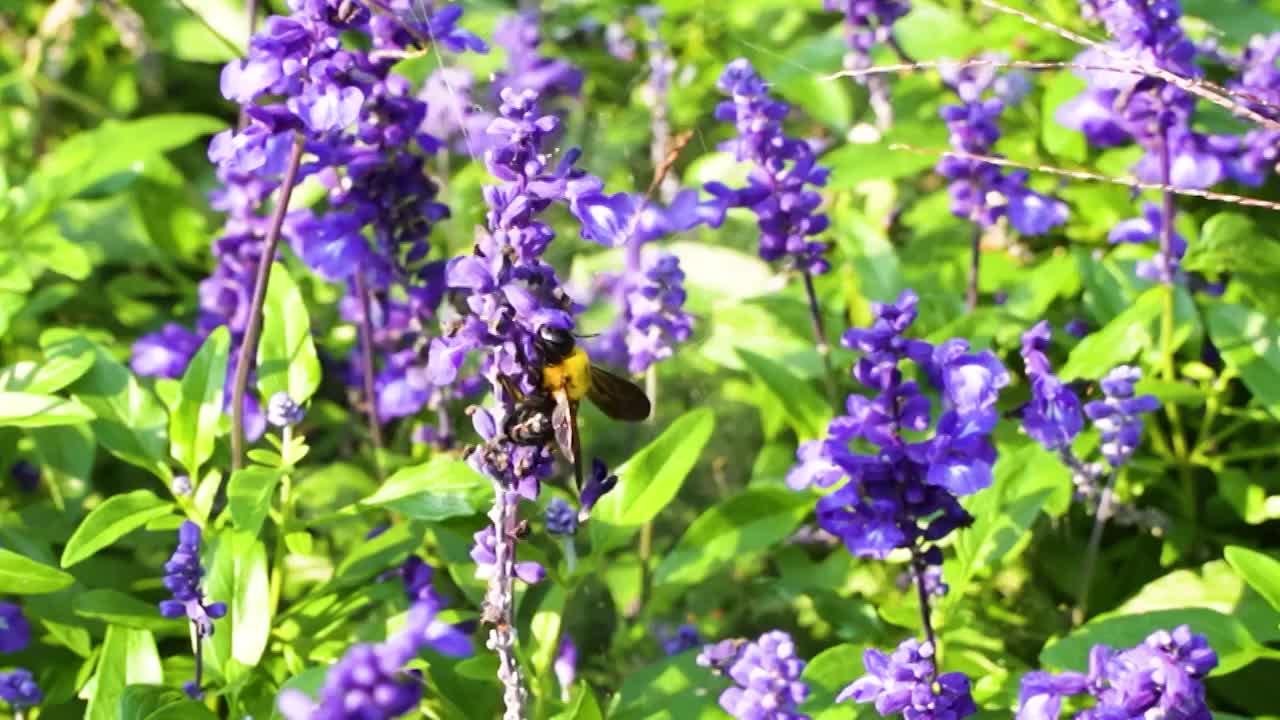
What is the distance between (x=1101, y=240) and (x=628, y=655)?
1740 mm

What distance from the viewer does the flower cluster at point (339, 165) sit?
2459 millimetres

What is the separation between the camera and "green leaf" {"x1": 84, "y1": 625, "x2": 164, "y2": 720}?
2424 millimetres

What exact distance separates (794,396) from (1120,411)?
72 centimetres

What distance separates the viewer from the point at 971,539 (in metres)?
2.73

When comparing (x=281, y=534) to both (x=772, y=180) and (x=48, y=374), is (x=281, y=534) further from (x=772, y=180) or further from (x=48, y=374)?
(x=772, y=180)

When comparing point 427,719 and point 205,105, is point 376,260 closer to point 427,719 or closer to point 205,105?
point 427,719

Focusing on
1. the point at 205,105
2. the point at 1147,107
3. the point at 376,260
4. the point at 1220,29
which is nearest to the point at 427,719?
the point at 376,260

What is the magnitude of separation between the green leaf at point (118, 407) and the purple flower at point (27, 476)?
1.78ft

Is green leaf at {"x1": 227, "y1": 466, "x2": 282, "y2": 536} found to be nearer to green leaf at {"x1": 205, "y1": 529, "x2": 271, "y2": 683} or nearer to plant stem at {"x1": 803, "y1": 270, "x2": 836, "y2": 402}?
green leaf at {"x1": 205, "y1": 529, "x2": 271, "y2": 683}

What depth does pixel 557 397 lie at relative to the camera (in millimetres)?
2174

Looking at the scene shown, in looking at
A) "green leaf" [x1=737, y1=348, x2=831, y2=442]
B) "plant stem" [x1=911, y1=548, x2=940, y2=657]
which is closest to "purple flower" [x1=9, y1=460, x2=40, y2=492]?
"green leaf" [x1=737, y1=348, x2=831, y2=442]

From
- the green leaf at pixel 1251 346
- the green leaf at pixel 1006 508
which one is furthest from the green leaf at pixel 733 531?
the green leaf at pixel 1251 346

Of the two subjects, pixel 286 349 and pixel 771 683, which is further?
pixel 286 349

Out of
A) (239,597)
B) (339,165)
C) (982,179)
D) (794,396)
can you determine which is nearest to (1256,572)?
(794,396)
